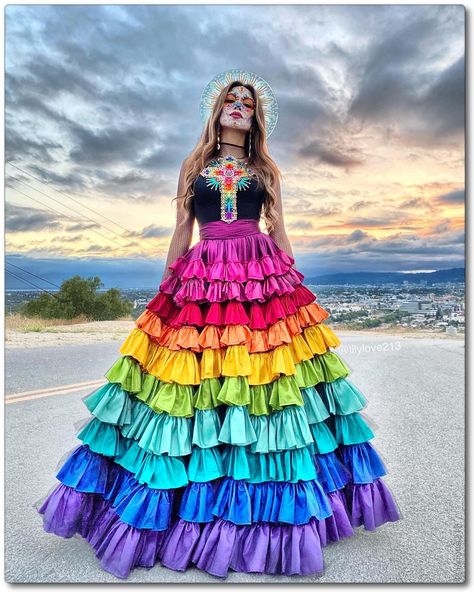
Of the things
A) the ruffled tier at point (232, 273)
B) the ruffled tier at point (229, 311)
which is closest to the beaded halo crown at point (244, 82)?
the ruffled tier at point (232, 273)

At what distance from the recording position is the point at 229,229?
297 centimetres

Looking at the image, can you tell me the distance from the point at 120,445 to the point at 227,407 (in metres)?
0.63

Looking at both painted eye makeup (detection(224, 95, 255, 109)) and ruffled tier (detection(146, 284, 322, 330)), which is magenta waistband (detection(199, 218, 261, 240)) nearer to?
ruffled tier (detection(146, 284, 322, 330))

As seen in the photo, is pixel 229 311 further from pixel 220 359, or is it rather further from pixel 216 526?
pixel 216 526

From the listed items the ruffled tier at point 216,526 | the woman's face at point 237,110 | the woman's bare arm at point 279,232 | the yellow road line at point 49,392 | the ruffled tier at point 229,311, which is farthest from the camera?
the yellow road line at point 49,392

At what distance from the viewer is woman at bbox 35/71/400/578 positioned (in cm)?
250

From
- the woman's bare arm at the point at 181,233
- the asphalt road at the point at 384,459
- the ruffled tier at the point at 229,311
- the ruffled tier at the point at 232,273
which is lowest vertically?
the asphalt road at the point at 384,459

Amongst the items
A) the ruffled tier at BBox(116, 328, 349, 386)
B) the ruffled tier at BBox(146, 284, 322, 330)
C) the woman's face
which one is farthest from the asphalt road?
the woman's face

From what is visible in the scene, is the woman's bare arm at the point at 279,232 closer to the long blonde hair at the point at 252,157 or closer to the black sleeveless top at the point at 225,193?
the long blonde hair at the point at 252,157

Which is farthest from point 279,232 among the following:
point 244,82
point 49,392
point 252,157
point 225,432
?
point 49,392

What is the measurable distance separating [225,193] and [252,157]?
0.38 metres

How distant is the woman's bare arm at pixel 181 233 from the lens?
3.11m

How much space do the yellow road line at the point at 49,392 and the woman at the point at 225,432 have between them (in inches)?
105

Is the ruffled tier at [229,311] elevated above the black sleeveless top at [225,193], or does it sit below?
below
